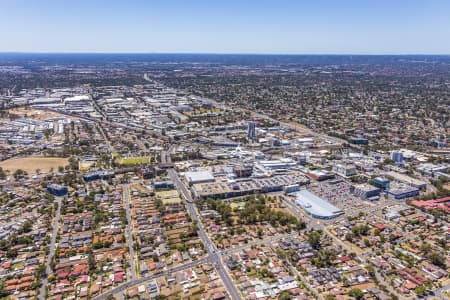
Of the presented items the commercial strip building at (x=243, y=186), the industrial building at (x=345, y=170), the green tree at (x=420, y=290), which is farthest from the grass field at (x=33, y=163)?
the green tree at (x=420, y=290)

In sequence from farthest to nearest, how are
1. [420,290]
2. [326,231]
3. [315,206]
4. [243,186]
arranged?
1. [243,186]
2. [315,206]
3. [326,231]
4. [420,290]

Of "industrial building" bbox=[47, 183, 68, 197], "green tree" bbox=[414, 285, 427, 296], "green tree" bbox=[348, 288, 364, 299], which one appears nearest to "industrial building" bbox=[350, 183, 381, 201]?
"green tree" bbox=[414, 285, 427, 296]

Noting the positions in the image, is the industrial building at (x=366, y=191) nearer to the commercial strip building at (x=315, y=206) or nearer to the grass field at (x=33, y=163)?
the commercial strip building at (x=315, y=206)

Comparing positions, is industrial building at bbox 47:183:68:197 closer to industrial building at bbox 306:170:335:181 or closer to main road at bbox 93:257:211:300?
Result: main road at bbox 93:257:211:300

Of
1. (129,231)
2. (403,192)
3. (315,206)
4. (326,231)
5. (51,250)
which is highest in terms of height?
(403,192)

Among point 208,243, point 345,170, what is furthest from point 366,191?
point 208,243

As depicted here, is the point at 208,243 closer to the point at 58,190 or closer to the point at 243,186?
the point at 243,186

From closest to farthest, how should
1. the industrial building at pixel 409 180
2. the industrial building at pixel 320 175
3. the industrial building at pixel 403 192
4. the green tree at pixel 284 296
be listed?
the green tree at pixel 284 296, the industrial building at pixel 403 192, the industrial building at pixel 409 180, the industrial building at pixel 320 175

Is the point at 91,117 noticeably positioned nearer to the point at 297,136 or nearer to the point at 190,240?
the point at 297,136
